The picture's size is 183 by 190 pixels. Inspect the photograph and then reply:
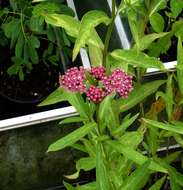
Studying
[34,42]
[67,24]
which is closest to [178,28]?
[67,24]


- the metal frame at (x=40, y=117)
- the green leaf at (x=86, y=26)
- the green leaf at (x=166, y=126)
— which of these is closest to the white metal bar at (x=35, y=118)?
the metal frame at (x=40, y=117)

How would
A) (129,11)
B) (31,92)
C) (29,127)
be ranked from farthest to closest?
1. (31,92)
2. (29,127)
3. (129,11)

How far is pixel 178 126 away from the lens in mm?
1069

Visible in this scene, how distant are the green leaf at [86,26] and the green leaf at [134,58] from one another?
0.20 ft

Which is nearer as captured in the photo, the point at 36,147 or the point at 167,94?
the point at 167,94

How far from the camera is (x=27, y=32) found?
1.56m

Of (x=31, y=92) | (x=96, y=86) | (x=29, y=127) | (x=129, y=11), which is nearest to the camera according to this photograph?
(x=96, y=86)

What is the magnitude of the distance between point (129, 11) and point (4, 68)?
2.52 feet

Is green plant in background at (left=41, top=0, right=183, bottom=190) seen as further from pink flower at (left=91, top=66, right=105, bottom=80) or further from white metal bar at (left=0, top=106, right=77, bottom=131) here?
white metal bar at (left=0, top=106, right=77, bottom=131)

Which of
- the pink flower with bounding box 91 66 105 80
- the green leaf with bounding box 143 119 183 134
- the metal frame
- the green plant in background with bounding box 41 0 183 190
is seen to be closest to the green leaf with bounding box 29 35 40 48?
the metal frame

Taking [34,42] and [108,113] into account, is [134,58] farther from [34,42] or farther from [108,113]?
[34,42]

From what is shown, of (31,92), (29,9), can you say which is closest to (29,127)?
(31,92)

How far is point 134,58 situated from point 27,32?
0.69m

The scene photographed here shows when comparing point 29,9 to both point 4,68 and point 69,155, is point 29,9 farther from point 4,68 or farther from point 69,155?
point 69,155
